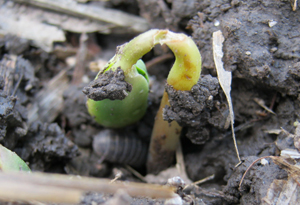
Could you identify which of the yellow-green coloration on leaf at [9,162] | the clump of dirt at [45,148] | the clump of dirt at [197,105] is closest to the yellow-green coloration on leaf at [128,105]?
the clump of dirt at [197,105]

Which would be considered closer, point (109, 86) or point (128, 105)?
point (109, 86)

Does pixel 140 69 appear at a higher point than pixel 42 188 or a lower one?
higher

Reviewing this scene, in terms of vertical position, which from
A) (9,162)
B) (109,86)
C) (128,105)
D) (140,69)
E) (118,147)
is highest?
(140,69)

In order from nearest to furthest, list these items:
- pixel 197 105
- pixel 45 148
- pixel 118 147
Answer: pixel 197 105 → pixel 45 148 → pixel 118 147

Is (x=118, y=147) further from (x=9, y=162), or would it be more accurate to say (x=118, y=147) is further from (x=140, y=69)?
(x=9, y=162)

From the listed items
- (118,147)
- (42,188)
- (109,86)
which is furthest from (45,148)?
(42,188)

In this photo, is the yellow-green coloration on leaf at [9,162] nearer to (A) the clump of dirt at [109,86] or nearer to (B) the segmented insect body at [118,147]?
(A) the clump of dirt at [109,86]

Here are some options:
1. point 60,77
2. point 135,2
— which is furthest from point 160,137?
point 135,2

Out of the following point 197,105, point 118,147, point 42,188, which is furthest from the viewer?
point 118,147

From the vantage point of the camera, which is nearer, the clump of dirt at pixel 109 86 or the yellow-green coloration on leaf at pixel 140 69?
the yellow-green coloration on leaf at pixel 140 69
